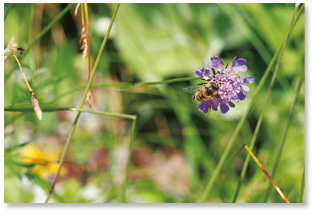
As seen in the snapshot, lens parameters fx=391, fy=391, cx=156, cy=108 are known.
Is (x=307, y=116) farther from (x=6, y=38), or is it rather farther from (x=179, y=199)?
(x=6, y=38)

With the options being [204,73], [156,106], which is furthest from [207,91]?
[156,106]

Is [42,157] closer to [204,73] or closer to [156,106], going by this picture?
[156,106]

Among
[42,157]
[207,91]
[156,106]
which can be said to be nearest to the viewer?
[207,91]

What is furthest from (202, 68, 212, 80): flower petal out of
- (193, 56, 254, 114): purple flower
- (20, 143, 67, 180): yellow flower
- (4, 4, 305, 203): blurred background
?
(20, 143, 67, 180): yellow flower

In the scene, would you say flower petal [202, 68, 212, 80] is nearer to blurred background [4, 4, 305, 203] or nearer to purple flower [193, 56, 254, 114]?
purple flower [193, 56, 254, 114]

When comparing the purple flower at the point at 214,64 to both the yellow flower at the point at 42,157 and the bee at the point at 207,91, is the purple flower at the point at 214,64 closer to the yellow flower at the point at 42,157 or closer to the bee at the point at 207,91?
the bee at the point at 207,91

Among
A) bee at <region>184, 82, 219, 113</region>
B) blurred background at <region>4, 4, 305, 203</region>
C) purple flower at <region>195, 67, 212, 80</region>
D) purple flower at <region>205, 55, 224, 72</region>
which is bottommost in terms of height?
bee at <region>184, 82, 219, 113</region>
